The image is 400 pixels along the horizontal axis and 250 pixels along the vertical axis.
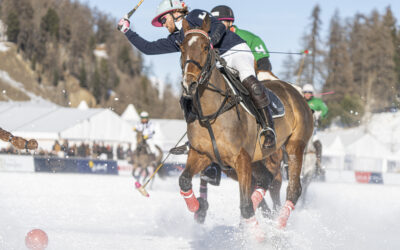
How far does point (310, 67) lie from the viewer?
5428 cm

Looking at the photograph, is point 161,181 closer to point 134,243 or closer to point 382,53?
point 134,243

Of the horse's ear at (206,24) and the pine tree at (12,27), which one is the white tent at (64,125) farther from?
the pine tree at (12,27)

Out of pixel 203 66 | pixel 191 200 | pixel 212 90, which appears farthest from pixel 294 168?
pixel 203 66

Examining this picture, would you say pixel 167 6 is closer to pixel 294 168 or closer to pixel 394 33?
pixel 294 168

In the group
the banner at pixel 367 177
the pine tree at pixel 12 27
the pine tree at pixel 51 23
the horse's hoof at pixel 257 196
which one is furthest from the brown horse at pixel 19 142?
the pine tree at pixel 51 23

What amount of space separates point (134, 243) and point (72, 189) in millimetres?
8701

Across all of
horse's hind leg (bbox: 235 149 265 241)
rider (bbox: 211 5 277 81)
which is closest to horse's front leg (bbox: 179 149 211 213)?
horse's hind leg (bbox: 235 149 265 241)

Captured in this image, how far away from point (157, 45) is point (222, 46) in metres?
0.78

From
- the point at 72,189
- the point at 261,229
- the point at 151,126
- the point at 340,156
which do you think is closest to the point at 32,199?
the point at 72,189

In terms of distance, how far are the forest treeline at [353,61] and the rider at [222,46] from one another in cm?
4257

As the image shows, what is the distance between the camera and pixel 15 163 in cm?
1923

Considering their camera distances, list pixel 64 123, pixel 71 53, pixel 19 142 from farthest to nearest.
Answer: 1. pixel 71 53
2. pixel 64 123
3. pixel 19 142

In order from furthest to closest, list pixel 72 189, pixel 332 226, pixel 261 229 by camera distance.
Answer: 1. pixel 72 189
2. pixel 332 226
3. pixel 261 229

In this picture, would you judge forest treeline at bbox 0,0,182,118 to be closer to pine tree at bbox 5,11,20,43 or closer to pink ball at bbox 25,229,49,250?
pine tree at bbox 5,11,20,43
